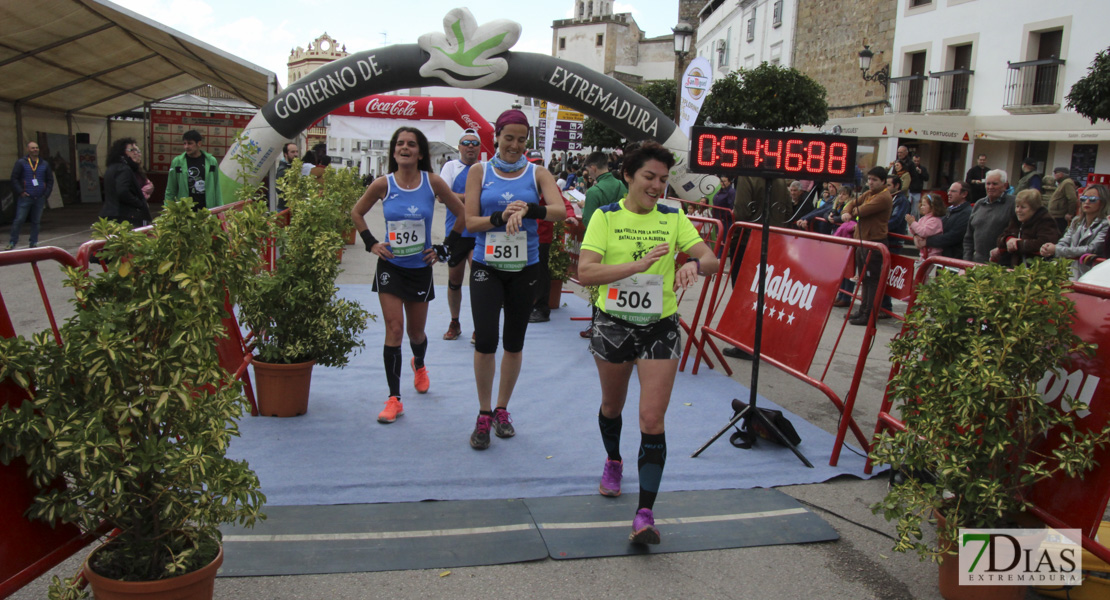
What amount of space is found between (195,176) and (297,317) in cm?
521

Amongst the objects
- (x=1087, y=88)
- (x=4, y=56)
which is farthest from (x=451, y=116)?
(x=1087, y=88)

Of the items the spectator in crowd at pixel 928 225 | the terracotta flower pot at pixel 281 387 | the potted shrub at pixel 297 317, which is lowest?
the terracotta flower pot at pixel 281 387

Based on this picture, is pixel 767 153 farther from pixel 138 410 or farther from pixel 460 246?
pixel 138 410

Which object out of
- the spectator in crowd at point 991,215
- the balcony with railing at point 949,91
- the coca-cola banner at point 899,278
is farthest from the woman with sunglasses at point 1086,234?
the balcony with railing at point 949,91

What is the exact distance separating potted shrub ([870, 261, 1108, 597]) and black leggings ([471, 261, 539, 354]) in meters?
2.21

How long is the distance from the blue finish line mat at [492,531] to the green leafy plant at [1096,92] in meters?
11.6

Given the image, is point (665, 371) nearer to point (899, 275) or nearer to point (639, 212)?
point (639, 212)

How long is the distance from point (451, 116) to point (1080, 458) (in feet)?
63.3

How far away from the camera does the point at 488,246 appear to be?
468cm

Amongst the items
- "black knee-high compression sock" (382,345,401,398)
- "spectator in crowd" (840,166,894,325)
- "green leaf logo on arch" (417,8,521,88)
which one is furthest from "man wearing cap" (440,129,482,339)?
"spectator in crowd" (840,166,894,325)

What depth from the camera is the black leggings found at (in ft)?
15.4

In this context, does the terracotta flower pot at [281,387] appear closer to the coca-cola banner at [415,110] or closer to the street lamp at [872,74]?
the coca-cola banner at [415,110]

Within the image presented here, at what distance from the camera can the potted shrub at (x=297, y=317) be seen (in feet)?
16.6

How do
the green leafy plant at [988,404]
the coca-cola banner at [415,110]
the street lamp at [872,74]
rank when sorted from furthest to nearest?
1. the street lamp at [872,74]
2. the coca-cola banner at [415,110]
3. the green leafy plant at [988,404]
